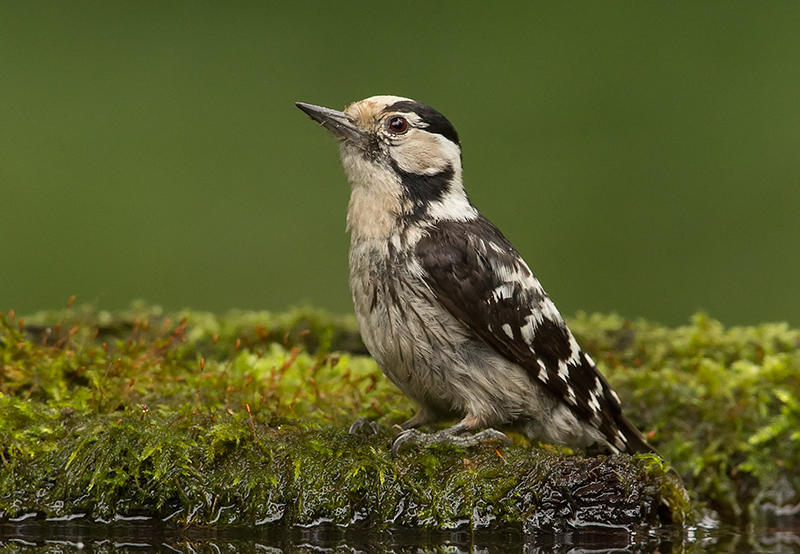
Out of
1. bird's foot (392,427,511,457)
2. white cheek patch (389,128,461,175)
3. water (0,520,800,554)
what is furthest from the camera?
white cheek patch (389,128,461,175)

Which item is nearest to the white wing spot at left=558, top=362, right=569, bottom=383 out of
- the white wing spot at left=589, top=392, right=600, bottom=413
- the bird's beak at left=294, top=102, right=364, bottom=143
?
the white wing spot at left=589, top=392, right=600, bottom=413

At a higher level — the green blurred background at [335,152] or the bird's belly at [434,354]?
the green blurred background at [335,152]

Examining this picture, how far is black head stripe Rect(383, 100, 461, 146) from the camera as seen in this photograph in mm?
4109

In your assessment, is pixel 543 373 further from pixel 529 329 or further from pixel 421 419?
pixel 421 419

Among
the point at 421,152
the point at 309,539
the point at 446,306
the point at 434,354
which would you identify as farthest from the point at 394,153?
the point at 309,539

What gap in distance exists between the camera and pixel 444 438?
3.61 metres

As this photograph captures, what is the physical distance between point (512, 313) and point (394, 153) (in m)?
0.87

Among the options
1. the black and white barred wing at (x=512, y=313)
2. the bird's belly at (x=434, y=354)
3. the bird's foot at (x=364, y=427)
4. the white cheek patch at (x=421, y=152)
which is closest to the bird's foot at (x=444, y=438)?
the bird's belly at (x=434, y=354)

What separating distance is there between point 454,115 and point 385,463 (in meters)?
6.29

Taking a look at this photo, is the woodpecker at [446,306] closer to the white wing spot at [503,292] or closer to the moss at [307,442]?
the white wing spot at [503,292]

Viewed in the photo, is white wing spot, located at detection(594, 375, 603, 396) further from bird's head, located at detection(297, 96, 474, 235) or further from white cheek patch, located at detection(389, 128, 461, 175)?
white cheek patch, located at detection(389, 128, 461, 175)

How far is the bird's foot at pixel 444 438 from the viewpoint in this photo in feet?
11.5

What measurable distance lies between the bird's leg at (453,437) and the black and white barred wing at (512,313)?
31cm

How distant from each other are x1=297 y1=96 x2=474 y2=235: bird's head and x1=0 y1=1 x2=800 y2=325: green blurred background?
169 inches
